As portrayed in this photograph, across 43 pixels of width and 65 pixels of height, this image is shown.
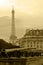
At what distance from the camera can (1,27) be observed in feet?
338

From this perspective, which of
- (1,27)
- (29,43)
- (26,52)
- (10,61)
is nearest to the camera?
(10,61)

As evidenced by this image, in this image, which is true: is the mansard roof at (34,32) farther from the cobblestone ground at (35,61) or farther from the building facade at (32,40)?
the cobblestone ground at (35,61)

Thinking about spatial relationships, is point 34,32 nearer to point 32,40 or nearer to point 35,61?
point 32,40

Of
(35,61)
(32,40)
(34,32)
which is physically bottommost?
(35,61)

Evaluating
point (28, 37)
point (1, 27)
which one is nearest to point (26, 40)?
point (28, 37)

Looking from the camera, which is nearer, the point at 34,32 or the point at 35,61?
the point at 35,61

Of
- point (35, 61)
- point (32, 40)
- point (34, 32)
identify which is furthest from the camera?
point (34, 32)

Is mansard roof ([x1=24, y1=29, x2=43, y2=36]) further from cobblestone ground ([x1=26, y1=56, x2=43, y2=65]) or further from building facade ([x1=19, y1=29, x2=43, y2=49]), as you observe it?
cobblestone ground ([x1=26, y1=56, x2=43, y2=65])

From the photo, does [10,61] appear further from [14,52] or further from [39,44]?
[39,44]

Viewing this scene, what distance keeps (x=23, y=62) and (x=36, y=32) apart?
4388 centimetres

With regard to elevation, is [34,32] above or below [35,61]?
above

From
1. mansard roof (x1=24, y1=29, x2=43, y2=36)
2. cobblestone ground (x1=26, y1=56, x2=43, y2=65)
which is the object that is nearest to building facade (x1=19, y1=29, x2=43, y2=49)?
mansard roof (x1=24, y1=29, x2=43, y2=36)

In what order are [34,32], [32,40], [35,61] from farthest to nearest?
[34,32], [32,40], [35,61]

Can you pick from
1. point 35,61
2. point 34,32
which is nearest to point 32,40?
point 34,32
